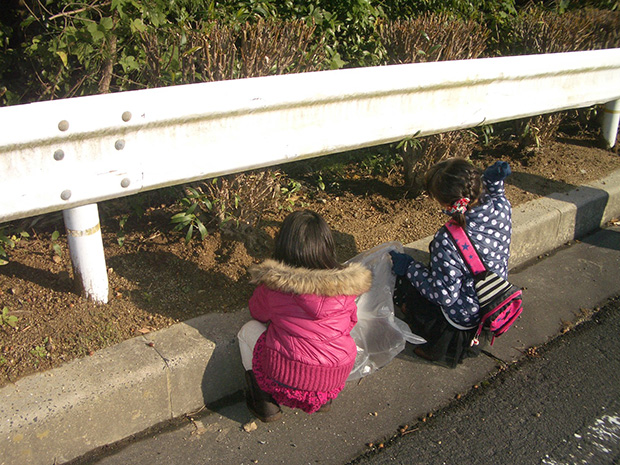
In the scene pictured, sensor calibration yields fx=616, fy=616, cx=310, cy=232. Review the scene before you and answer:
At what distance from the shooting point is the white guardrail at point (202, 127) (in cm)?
224

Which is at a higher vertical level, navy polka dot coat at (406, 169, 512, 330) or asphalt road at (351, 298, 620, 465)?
navy polka dot coat at (406, 169, 512, 330)

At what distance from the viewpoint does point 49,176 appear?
7.50 ft

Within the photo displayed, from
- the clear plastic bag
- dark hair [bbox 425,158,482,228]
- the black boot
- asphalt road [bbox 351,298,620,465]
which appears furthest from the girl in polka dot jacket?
the black boot

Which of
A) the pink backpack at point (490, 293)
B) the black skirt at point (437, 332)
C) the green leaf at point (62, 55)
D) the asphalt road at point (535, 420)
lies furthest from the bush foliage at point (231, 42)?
the asphalt road at point (535, 420)

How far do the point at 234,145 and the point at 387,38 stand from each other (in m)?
1.73

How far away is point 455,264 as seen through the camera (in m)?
3.02

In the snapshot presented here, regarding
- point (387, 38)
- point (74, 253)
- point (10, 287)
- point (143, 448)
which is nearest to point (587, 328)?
point (387, 38)

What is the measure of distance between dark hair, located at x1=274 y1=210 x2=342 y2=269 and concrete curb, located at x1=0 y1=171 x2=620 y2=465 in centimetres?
45

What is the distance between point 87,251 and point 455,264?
1.71 meters

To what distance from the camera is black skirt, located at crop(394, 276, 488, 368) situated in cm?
306

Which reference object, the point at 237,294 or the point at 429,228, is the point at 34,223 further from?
the point at 429,228

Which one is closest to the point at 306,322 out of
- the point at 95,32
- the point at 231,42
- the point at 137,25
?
the point at 231,42

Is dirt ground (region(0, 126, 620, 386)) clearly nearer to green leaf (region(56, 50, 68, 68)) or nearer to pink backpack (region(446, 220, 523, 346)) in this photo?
pink backpack (region(446, 220, 523, 346))

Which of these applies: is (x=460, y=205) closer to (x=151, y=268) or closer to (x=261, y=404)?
(x=261, y=404)
